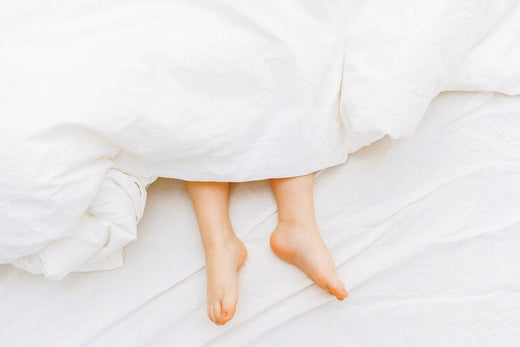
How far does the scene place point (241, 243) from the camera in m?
0.85

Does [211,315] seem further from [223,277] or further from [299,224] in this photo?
[299,224]

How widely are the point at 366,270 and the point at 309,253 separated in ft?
0.32

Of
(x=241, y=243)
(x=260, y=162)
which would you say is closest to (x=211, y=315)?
(x=241, y=243)

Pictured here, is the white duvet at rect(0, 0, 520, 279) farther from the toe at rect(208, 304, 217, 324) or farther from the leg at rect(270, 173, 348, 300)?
the toe at rect(208, 304, 217, 324)

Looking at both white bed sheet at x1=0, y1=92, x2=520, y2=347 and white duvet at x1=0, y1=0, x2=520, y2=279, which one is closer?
white duvet at x1=0, y1=0, x2=520, y2=279

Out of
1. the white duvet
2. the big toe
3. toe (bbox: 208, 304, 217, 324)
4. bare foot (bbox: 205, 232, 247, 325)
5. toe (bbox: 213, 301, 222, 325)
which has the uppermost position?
the white duvet

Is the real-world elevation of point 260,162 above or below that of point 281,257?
above

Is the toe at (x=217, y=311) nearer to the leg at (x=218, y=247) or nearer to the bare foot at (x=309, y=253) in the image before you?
the leg at (x=218, y=247)

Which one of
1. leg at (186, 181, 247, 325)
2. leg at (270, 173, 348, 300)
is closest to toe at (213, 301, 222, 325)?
leg at (186, 181, 247, 325)

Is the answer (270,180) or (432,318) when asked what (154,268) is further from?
(432,318)

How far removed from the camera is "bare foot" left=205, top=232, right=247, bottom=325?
80cm

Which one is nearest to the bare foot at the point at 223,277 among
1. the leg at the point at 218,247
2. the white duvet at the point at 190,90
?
the leg at the point at 218,247

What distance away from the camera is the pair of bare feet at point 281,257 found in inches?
31.6

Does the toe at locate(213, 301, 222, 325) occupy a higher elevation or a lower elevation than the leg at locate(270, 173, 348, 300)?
lower
